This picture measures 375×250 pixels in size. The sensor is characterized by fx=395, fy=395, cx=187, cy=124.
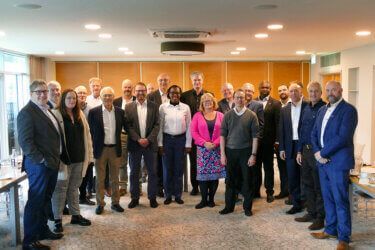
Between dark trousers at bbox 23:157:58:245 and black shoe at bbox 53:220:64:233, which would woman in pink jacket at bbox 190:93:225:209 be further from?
dark trousers at bbox 23:157:58:245

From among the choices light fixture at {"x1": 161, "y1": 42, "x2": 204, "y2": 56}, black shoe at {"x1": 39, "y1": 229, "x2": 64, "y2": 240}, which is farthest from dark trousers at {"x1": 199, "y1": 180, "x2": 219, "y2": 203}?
light fixture at {"x1": 161, "y1": 42, "x2": 204, "y2": 56}

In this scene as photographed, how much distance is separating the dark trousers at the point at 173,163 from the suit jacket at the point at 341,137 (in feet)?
6.47

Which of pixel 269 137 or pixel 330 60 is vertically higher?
pixel 330 60

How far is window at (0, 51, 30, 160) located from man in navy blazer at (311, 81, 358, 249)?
6249mm

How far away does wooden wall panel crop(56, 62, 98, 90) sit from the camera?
10.3 meters

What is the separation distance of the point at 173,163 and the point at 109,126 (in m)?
1.02

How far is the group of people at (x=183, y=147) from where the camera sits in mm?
3467

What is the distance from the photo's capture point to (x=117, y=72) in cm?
1045

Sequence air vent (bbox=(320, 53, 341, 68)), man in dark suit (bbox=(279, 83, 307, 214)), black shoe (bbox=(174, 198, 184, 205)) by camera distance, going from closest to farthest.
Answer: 1. man in dark suit (bbox=(279, 83, 307, 214))
2. black shoe (bbox=(174, 198, 184, 205))
3. air vent (bbox=(320, 53, 341, 68))

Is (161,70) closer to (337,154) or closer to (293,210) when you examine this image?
(293,210)

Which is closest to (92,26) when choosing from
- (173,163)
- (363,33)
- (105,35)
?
(105,35)

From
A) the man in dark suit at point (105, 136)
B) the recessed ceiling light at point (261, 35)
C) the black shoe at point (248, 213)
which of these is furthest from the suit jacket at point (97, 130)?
the recessed ceiling light at point (261, 35)

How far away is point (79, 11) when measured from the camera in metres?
4.08

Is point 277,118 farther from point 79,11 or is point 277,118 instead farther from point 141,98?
point 79,11
